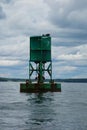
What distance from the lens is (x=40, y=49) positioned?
88.6 meters

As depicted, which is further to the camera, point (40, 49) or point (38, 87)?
point (40, 49)

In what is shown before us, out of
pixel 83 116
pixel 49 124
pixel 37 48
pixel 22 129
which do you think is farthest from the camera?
pixel 37 48

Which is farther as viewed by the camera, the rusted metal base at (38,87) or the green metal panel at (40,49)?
the green metal panel at (40,49)

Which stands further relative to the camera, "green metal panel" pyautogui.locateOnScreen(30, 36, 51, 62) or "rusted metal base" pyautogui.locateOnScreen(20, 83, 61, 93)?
"green metal panel" pyautogui.locateOnScreen(30, 36, 51, 62)

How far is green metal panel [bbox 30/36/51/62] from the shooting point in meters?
88.9

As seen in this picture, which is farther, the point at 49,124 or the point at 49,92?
the point at 49,92

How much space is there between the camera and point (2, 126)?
109 feet

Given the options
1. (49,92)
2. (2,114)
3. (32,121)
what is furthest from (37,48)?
(32,121)

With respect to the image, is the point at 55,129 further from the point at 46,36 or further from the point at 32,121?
the point at 46,36

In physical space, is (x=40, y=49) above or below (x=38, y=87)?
above

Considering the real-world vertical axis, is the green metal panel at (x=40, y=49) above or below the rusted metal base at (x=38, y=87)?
above

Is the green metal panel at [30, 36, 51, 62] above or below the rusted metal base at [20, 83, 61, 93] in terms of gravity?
above

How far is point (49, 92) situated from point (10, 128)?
2330 inches

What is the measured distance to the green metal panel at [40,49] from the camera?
292ft
